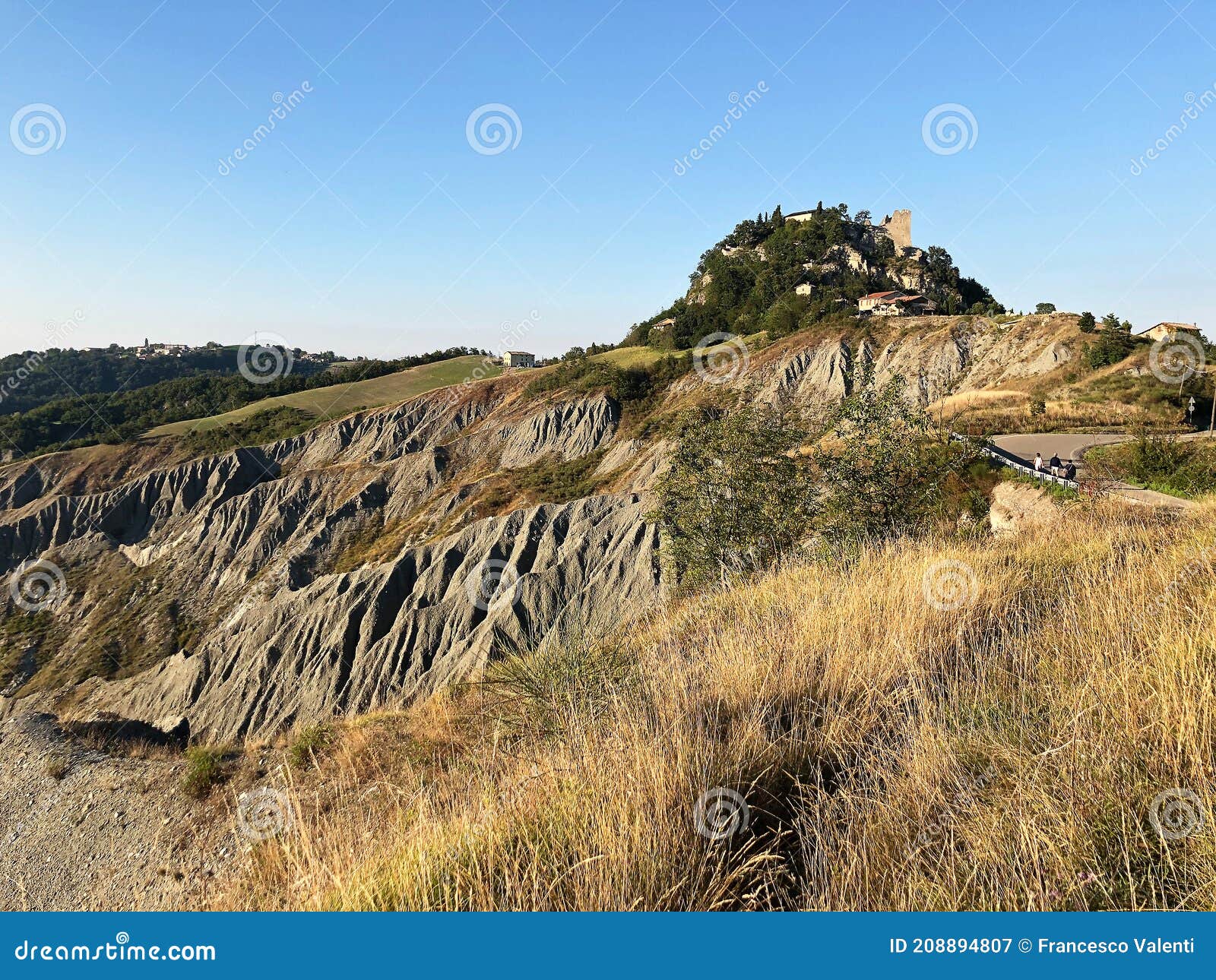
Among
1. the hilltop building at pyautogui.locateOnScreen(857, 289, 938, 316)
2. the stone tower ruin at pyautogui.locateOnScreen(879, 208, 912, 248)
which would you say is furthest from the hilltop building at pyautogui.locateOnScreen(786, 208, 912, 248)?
the hilltop building at pyautogui.locateOnScreen(857, 289, 938, 316)

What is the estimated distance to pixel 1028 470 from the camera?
21.0 meters

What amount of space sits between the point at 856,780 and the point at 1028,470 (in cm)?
2173

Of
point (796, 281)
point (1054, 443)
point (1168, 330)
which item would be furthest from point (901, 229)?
point (1054, 443)

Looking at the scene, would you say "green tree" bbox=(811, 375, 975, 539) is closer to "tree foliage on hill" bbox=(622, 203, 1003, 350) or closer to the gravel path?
the gravel path

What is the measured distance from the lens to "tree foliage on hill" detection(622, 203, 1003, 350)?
7125cm

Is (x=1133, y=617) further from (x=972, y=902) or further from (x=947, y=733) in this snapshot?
(x=972, y=902)

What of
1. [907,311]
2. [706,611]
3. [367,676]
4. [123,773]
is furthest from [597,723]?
[907,311]

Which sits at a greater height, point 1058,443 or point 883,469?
point 1058,443

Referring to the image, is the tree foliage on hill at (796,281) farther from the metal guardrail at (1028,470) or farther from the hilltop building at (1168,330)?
the metal guardrail at (1028,470)

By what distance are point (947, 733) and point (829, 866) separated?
1.09 metres

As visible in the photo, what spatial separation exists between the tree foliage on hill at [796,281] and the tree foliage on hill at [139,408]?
40.2 metres

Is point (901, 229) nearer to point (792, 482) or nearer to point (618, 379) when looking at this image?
point (618, 379)

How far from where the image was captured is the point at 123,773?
54.4 ft

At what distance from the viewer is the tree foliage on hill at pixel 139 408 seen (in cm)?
6469
